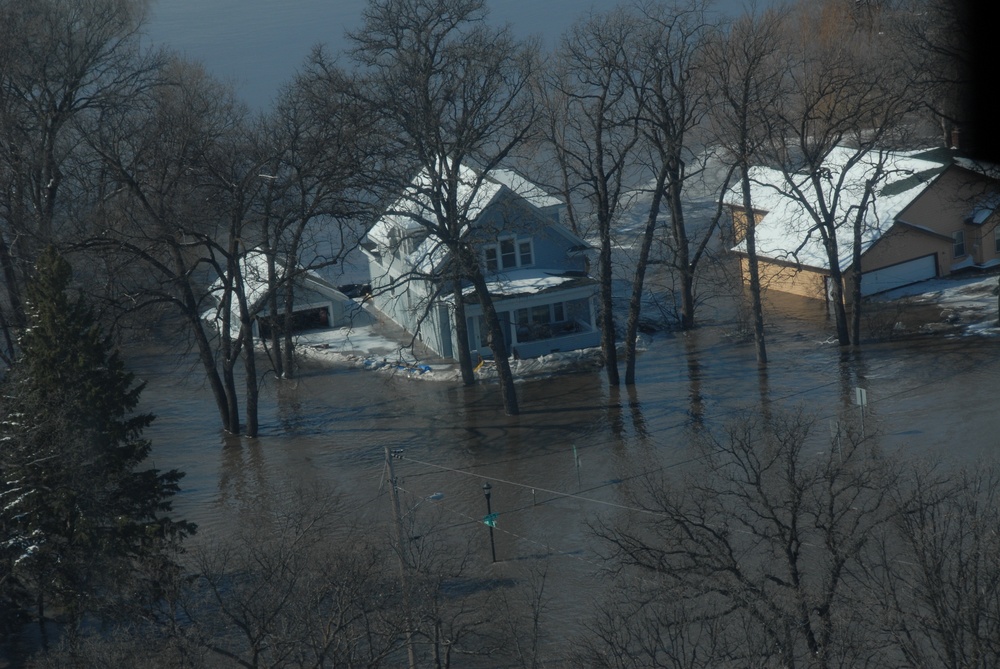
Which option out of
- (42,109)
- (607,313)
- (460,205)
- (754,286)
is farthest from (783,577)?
(42,109)

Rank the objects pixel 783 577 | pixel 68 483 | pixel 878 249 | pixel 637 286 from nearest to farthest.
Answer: pixel 68 483 → pixel 783 577 → pixel 637 286 → pixel 878 249

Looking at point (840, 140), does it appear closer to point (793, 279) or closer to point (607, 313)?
point (793, 279)

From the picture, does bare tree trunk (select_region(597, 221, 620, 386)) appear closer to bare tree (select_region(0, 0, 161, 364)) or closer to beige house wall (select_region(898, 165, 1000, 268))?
bare tree (select_region(0, 0, 161, 364))

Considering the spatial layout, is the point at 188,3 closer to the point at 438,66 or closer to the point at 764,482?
the point at 438,66

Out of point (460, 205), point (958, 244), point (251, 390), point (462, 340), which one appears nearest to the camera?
point (251, 390)

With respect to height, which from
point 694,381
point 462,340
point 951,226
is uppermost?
point 951,226

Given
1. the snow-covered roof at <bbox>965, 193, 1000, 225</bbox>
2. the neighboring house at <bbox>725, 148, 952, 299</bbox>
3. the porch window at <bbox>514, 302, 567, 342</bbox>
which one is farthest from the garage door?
the porch window at <bbox>514, 302, 567, 342</bbox>
